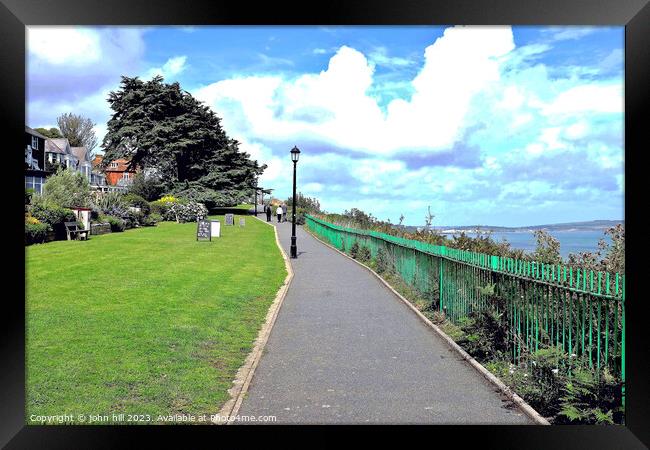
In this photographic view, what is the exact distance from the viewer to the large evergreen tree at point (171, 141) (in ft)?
164

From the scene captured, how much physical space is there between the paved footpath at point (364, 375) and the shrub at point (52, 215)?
59.3ft

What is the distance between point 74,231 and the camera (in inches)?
985

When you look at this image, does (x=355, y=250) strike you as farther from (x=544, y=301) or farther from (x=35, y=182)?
(x=35, y=182)

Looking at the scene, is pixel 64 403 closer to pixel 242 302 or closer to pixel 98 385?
pixel 98 385

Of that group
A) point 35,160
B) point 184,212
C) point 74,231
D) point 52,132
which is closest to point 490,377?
point 74,231

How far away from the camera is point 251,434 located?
498 cm

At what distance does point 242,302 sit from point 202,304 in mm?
896

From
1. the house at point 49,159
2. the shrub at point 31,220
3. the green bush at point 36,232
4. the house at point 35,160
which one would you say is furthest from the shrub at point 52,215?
the house at point 35,160

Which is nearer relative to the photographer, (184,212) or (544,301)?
(544,301)

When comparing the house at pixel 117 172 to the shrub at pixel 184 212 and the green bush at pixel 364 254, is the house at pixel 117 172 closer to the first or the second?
the shrub at pixel 184 212

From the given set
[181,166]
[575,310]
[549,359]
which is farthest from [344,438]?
[181,166]

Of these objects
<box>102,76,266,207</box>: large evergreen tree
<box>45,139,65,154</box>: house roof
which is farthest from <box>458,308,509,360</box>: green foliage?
<box>45,139,65,154</box>: house roof
